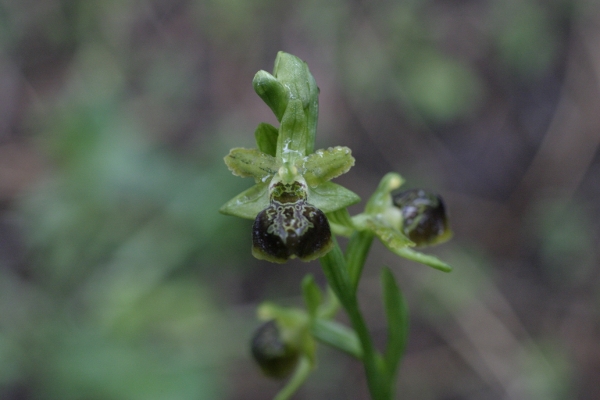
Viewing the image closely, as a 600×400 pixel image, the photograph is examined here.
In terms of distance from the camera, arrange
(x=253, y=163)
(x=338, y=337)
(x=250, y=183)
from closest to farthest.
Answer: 1. (x=253, y=163)
2. (x=338, y=337)
3. (x=250, y=183)

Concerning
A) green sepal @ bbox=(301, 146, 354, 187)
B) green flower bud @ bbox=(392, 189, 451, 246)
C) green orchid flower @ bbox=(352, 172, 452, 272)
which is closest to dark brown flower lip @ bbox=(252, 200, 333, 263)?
green sepal @ bbox=(301, 146, 354, 187)

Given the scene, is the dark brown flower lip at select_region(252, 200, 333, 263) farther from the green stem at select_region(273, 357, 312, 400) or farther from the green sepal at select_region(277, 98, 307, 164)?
the green stem at select_region(273, 357, 312, 400)

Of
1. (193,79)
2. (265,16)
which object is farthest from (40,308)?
(265,16)

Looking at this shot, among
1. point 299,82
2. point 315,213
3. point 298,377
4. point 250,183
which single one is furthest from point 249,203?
point 250,183

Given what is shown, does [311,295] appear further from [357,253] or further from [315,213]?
[315,213]

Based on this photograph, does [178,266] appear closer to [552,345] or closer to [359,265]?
[359,265]

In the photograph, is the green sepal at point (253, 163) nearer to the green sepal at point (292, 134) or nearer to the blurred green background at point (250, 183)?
the green sepal at point (292, 134)
